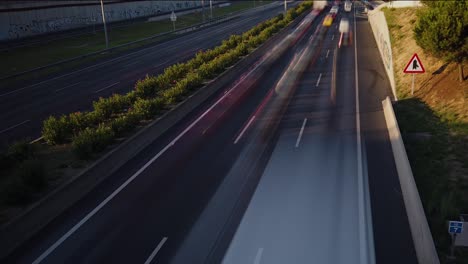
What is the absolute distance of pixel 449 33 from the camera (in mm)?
21875

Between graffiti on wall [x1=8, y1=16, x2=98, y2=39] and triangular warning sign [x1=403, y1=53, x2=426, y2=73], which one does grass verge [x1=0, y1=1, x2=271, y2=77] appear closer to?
graffiti on wall [x1=8, y1=16, x2=98, y2=39]

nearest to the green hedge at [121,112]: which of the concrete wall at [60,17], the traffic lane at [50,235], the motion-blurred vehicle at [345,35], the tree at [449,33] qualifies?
the traffic lane at [50,235]

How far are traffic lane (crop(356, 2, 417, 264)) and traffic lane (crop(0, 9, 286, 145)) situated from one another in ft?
57.3

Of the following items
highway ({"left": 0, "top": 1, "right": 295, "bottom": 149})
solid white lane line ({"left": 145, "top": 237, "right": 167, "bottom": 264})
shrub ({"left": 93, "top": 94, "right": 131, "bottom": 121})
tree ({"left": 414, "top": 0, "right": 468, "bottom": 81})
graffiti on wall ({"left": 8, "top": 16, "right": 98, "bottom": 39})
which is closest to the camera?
solid white lane line ({"left": 145, "top": 237, "right": 167, "bottom": 264})

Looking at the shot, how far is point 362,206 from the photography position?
1377cm

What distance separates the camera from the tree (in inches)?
859

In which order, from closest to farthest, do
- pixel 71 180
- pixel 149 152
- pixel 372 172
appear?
pixel 71 180, pixel 372 172, pixel 149 152

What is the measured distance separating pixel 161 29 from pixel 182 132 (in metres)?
54.8

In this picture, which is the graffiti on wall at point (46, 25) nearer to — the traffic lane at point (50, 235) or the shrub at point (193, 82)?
the shrub at point (193, 82)

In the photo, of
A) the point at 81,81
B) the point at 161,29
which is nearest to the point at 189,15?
the point at 161,29

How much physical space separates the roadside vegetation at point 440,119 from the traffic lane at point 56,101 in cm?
1940

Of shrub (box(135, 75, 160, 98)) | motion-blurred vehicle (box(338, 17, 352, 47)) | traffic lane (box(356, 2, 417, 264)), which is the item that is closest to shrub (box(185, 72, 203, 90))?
shrub (box(135, 75, 160, 98))

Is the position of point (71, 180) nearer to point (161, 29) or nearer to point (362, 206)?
point (362, 206)

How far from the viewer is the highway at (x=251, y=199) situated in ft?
38.3
